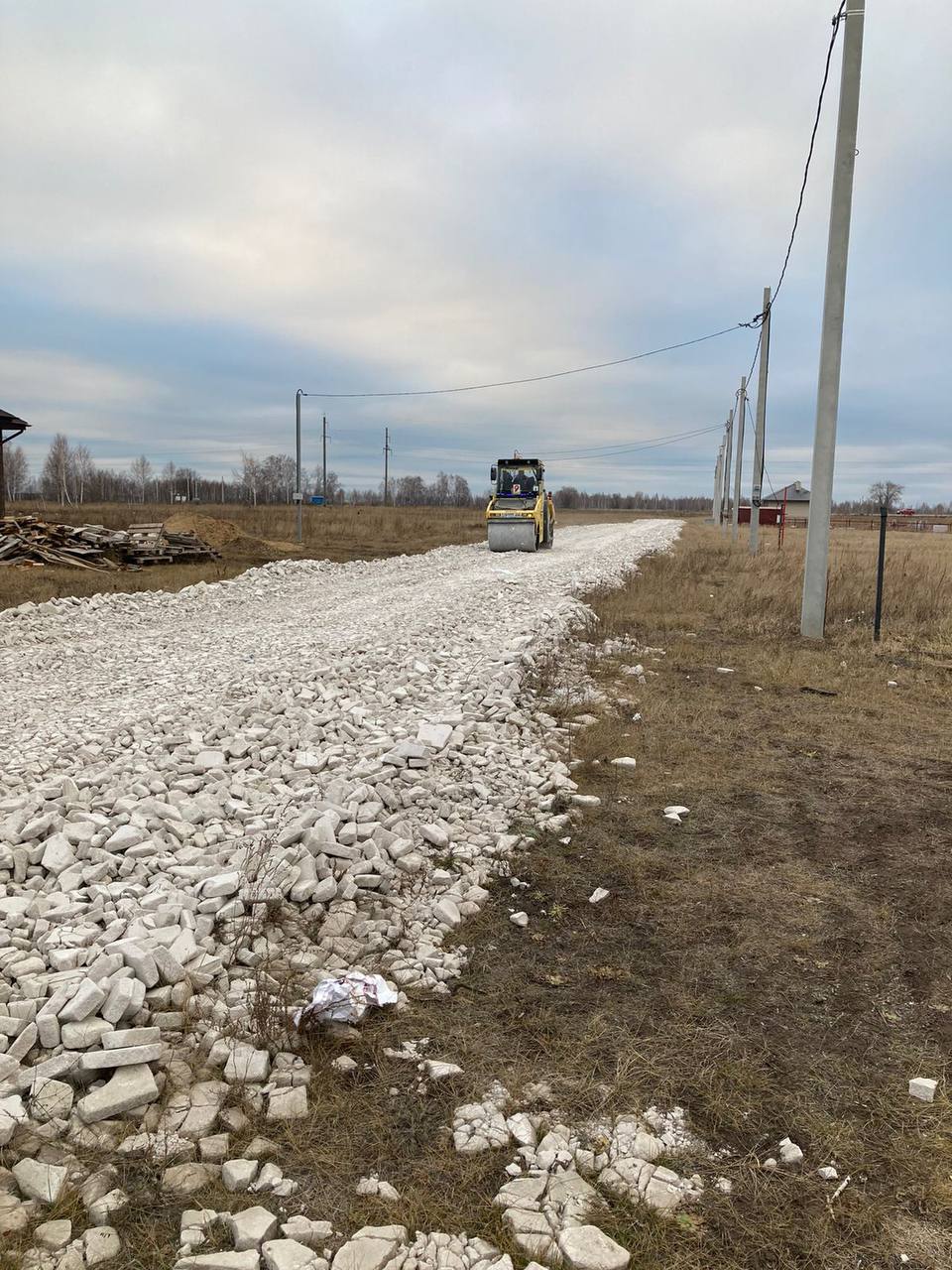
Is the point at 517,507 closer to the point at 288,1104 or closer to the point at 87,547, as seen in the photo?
the point at 87,547

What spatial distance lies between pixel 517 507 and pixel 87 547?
38.4 ft

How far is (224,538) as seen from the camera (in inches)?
1030

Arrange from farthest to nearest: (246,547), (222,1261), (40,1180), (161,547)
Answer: (246,547)
(161,547)
(40,1180)
(222,1261)

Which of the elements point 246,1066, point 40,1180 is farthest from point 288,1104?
point 40,1180

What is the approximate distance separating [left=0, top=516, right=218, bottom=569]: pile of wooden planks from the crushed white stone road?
37.8 ft

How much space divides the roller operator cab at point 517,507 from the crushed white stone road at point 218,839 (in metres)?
14.4

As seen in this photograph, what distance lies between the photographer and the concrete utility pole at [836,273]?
411 inches

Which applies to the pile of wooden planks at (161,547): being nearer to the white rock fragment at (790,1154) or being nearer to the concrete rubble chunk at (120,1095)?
the concrete rubble chunk at (120,1095)

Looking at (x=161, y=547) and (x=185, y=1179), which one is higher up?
(x=161, y=547)

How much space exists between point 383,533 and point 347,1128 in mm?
32506

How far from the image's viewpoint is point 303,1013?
311 centimetres

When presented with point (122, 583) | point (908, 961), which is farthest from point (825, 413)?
point (122, 583)

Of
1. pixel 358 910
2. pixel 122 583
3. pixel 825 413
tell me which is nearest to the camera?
pixel 358 910

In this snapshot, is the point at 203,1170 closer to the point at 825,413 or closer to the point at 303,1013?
the point at 303,1013
